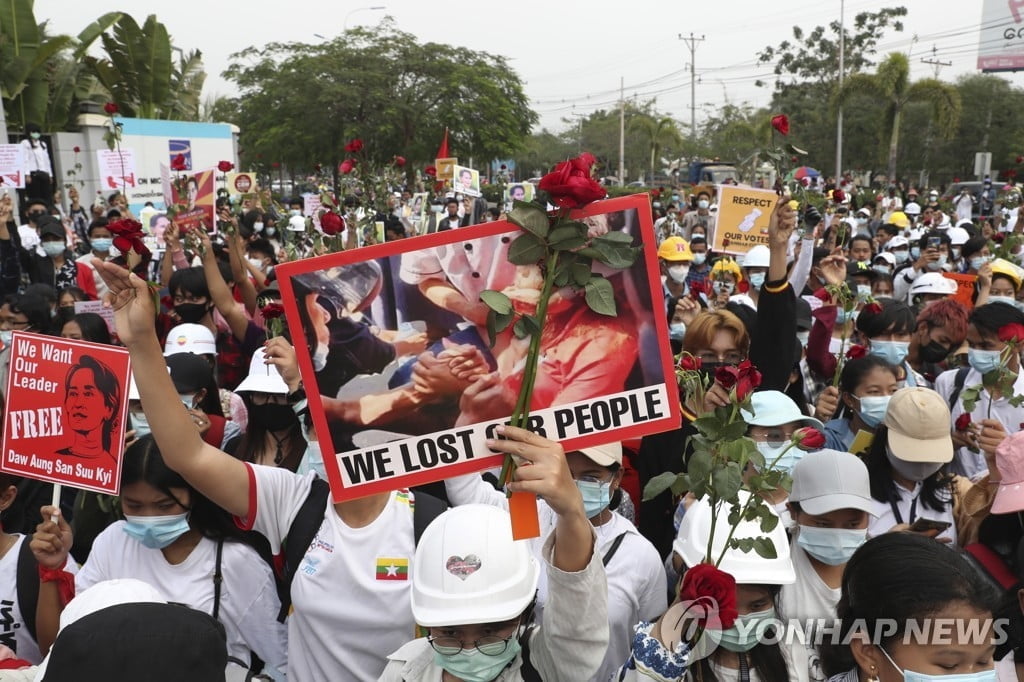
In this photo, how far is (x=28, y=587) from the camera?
114 inches

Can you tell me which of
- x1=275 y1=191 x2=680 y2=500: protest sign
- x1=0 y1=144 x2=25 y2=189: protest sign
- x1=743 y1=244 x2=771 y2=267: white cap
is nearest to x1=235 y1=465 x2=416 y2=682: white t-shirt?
x1=275 y1=191 x2=680 y2=500: protest sign

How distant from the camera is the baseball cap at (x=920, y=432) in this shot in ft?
11.5

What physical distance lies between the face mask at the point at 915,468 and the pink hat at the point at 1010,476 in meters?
0.48

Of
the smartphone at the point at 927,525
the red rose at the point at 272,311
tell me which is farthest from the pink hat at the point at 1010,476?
the red rose at the point at 272,311

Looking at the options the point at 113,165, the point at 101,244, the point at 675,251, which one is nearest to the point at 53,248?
the point at 101,244

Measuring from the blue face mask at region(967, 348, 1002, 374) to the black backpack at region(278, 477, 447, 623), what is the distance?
3416 millimetres

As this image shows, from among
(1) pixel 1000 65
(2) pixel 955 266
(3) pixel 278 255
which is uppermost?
(1) pixel 1000 65

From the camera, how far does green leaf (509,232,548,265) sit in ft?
6.35

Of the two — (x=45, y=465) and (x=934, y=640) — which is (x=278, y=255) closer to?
(x=45, y=465)

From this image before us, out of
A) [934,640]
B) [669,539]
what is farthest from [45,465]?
[934,640]

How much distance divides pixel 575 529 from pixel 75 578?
189 cm

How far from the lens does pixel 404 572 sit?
2.61 metres

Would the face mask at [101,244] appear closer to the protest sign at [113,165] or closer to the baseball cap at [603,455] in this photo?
the protest sign at [113,165]

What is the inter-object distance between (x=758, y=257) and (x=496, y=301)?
6.01m
